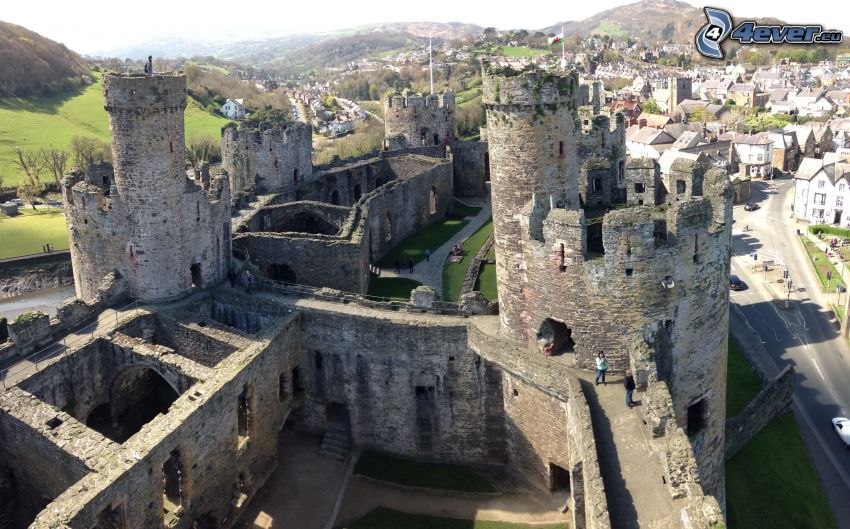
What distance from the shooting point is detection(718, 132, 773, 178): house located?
95.8 m

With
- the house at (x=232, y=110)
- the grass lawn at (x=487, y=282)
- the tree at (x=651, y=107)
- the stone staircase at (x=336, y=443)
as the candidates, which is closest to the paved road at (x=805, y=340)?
the grass lawn at (x=487, y=282)

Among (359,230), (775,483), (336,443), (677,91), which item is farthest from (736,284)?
(677,91)

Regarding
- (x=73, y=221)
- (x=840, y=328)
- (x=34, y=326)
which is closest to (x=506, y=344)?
(x=34, y=326)

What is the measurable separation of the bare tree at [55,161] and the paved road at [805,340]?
65294 millimetres

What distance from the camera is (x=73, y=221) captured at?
3145 centimetres

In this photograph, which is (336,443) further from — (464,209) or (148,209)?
(464,209)

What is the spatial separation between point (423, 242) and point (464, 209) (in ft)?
30.2

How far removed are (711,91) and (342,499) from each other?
14544 centimetres

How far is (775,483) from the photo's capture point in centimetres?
3117

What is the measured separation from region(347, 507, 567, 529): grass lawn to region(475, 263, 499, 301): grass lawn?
1366 cm

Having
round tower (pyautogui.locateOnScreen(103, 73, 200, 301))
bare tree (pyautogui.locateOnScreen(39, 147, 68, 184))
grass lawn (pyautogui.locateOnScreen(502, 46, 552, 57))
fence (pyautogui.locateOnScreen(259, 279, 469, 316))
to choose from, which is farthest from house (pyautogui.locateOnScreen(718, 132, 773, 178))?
grass lawn (pyautogui.locateOnScreen(502, 46, 552, 57))

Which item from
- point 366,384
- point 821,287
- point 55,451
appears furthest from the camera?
point 821,287

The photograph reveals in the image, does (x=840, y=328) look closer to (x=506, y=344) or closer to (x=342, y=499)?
(x=506, y=344)

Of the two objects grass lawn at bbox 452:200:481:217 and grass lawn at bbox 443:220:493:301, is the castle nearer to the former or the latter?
grass lawn at bbox 443:220:493:301
